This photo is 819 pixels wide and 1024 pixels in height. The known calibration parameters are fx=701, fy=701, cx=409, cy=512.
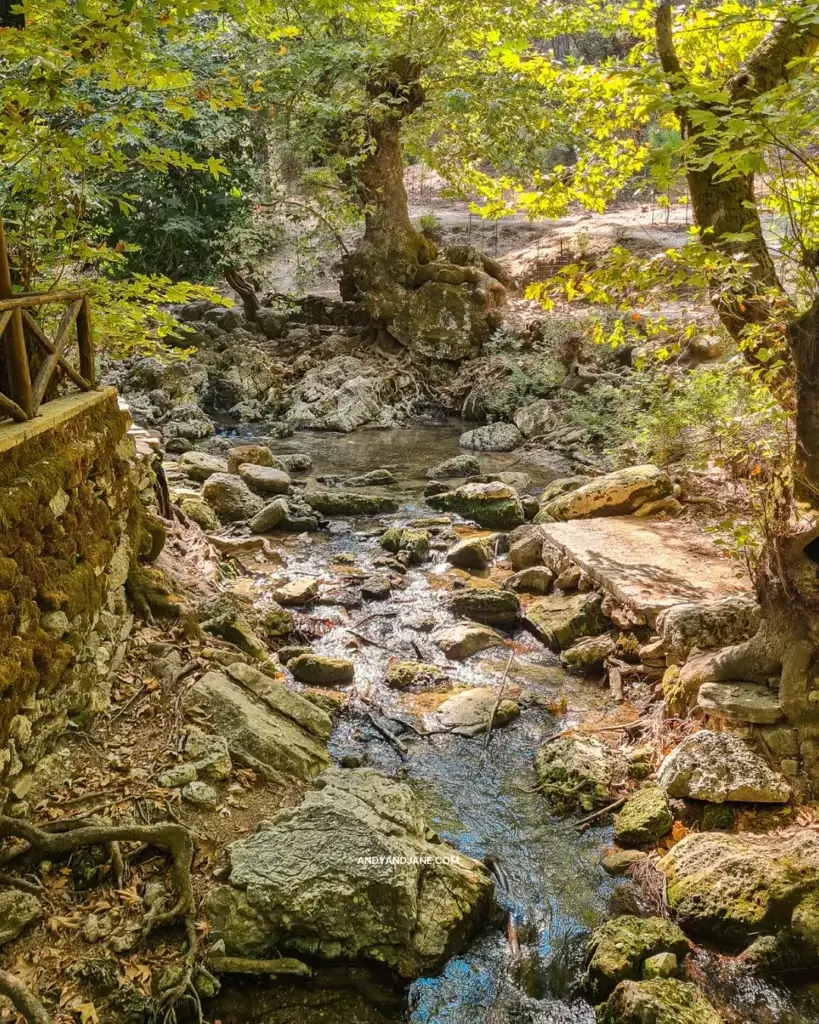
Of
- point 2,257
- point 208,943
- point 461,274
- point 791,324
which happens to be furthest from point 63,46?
point 461,274

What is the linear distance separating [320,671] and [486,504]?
492 cm

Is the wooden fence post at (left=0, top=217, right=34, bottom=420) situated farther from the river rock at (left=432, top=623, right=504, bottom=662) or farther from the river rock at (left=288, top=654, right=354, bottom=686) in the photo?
the river rock at (left=432, top=623, right=504, bottom=662)

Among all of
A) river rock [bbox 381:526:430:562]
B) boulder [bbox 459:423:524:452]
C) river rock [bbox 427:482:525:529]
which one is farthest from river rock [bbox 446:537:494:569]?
boulder [bbox 459:423:524:452]

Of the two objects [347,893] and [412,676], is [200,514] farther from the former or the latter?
[347,893]

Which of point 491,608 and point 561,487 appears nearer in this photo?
point 491,608

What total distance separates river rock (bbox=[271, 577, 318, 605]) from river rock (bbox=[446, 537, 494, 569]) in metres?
1.92

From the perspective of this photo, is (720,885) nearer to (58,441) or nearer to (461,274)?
(58,441)

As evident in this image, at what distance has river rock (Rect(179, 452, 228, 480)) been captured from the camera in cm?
1150

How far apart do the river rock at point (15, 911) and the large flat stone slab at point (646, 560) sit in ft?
16.3

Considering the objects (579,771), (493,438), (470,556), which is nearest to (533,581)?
(470,556)

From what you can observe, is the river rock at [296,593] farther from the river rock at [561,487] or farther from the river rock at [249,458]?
the river rock at [249,458]

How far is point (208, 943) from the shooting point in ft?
10.9

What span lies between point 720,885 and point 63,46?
6237 mm

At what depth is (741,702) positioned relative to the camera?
4691 mm
